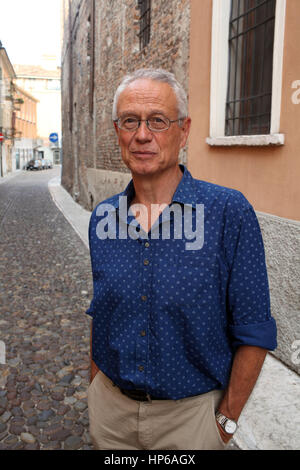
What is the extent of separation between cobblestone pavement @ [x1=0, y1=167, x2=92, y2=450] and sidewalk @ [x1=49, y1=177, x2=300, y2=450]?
107 cm

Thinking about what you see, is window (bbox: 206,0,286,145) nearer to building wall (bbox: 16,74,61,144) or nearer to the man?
the man

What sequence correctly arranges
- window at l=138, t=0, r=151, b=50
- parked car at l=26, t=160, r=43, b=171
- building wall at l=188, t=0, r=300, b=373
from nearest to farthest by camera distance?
building wall at l=188, t=0, r=300, b=373 → window at l=138, t=0, r=151, b=50 → parked car at l=26, t=160, r=43, b=171

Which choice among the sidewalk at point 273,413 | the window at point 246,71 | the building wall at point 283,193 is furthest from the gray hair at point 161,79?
the window at point 246,71

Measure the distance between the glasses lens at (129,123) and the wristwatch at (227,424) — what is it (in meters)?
1.06

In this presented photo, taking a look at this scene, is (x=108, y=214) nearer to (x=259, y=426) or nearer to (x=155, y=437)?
(x=155, y=437)

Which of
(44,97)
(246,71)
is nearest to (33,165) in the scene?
(44,97)

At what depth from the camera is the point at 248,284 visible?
1.44m

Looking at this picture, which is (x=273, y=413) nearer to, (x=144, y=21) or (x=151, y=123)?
(x=151, y=123)

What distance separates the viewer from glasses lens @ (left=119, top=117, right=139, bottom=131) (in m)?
1.59

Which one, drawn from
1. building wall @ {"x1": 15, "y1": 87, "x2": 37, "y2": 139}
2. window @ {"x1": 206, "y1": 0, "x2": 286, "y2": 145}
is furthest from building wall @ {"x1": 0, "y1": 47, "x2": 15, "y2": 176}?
window @ {"x1": 206, "y1": 0, "x2": 286, "y2": 145}

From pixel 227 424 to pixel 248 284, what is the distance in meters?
0.49

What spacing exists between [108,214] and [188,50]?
17.5 ft

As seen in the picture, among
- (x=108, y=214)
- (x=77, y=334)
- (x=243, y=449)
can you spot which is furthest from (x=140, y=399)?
(x=77, y=334)

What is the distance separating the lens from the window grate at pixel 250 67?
4.60m
